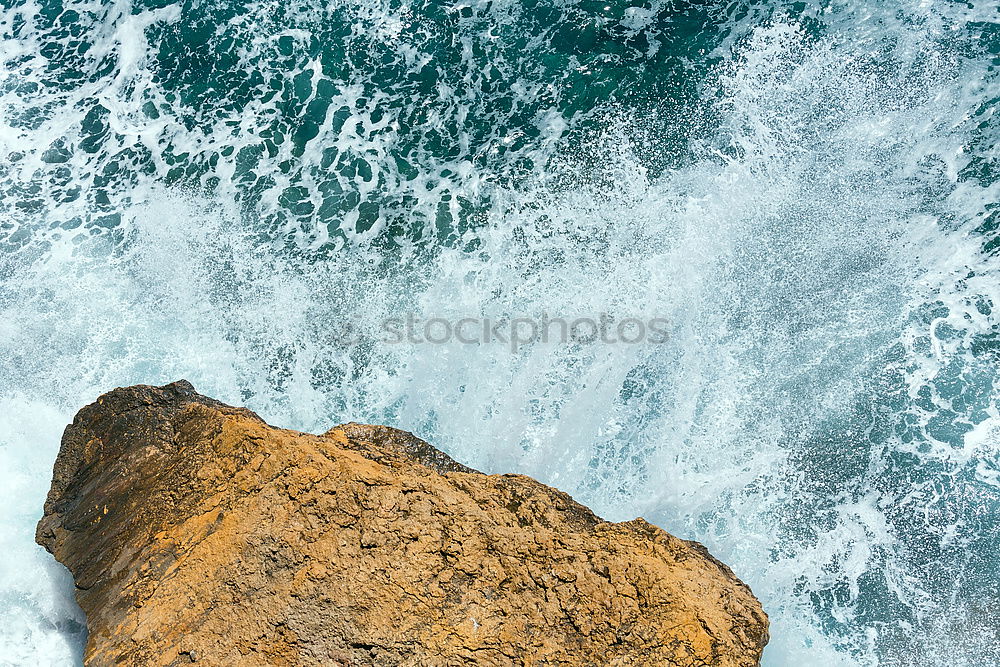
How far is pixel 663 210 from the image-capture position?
1068 cm

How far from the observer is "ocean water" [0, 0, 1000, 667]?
29.5ft

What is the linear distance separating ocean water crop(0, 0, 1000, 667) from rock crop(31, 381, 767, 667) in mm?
1813

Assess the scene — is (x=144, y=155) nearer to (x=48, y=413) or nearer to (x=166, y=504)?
(x=48, y=413)

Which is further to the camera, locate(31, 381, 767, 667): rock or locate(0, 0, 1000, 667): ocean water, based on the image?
locate(0, 0, 1000, 667): ocean water

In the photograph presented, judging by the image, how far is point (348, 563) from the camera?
20.8ft

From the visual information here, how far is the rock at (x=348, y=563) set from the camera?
611 centimetres

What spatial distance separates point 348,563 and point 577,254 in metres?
5.62

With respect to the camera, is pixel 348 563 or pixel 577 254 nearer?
pixel 348 563

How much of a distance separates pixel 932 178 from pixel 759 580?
6.28 metres

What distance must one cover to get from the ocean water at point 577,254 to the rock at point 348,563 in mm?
1813

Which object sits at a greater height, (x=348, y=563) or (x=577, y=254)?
(x=577, y=254)

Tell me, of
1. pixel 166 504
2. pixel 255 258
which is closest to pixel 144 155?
pixel 255 258

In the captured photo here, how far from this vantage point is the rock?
20.0ft

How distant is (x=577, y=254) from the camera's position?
10.5 m
